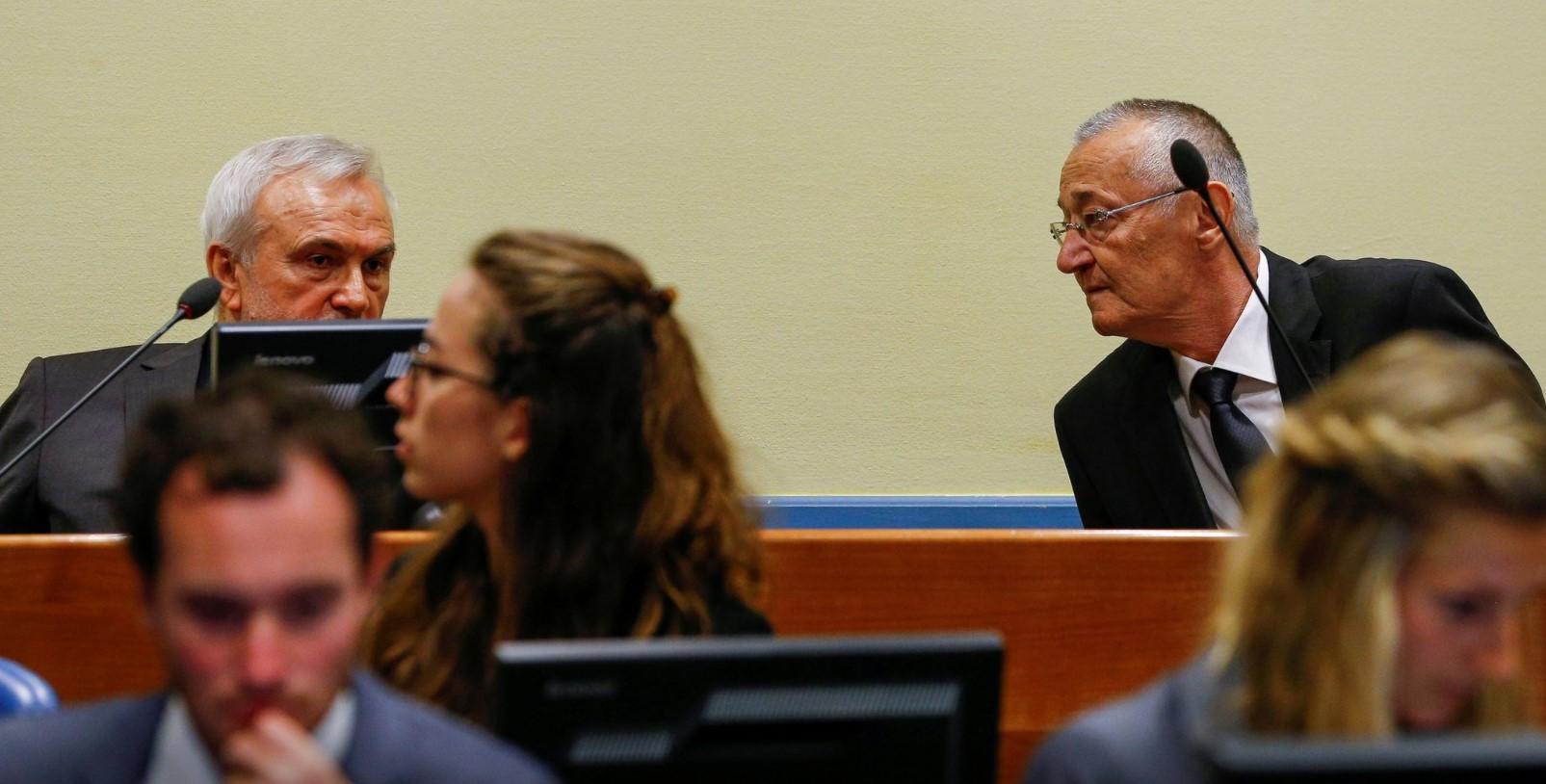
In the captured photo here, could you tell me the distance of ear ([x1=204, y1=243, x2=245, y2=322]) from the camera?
315cm

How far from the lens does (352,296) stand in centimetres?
308

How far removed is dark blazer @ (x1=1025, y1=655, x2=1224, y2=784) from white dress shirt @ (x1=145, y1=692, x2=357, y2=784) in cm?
48

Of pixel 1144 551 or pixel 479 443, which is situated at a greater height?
pixel 479 443

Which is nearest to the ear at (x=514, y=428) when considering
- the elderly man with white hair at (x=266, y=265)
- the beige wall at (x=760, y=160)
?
the elderly man with white hair at (x=266, y=265)

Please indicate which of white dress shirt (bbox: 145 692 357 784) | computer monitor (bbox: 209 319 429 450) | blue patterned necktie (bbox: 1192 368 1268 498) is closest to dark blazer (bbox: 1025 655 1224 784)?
white dress shirt (bbox: 145 692 357 784)

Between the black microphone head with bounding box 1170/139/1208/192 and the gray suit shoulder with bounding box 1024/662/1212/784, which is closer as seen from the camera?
the gray suit shoulder with bounding box 1024/662/1212/784

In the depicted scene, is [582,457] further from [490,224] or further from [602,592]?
[490,224]

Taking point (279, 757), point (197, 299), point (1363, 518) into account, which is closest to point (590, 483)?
point (279, 757)

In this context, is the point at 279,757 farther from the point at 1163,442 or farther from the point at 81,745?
the point at 1163,442

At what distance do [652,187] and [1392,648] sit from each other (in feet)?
8.62

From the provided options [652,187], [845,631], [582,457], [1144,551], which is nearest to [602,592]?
[582,457]

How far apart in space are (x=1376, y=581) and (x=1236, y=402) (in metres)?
1.87

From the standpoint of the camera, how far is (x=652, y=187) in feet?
12.0

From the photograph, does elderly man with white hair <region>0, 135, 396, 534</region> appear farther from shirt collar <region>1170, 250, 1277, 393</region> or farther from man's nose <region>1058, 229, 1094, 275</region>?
shirt collar <region>1170, 250, 1277, 393</region>
